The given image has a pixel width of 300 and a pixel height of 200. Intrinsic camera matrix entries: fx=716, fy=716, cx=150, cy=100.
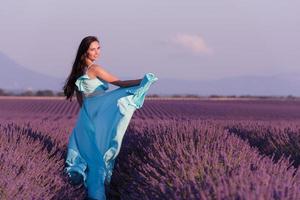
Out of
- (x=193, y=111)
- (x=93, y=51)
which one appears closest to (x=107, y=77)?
(x=93, y=51)

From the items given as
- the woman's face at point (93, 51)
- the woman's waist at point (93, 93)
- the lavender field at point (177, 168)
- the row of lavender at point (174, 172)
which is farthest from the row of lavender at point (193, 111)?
the woman's face at point (93, 51)

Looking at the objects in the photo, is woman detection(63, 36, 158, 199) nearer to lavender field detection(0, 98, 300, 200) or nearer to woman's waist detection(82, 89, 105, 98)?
woman's waist detection(82, 89, 105, 98)

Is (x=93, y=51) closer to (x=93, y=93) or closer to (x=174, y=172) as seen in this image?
(x=93, y=93)

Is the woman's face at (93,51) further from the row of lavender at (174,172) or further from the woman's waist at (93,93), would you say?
the row of lavender at (174,172)

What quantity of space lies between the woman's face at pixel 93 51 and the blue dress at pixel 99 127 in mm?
196

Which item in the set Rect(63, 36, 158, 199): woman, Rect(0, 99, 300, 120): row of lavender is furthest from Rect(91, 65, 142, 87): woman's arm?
Rect(0, 99, 300, 120): row of lavender

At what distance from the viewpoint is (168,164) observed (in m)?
5.58

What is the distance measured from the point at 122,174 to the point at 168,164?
172 centimetres

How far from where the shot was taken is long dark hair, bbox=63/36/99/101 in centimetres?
719

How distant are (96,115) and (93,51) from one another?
67 centimetres

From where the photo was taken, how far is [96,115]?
7.40m

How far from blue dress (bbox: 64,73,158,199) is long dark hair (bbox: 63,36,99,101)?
0.10 metres

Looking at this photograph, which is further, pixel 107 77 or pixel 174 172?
pixel 107 77

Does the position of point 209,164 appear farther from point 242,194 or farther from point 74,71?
point 74,71
